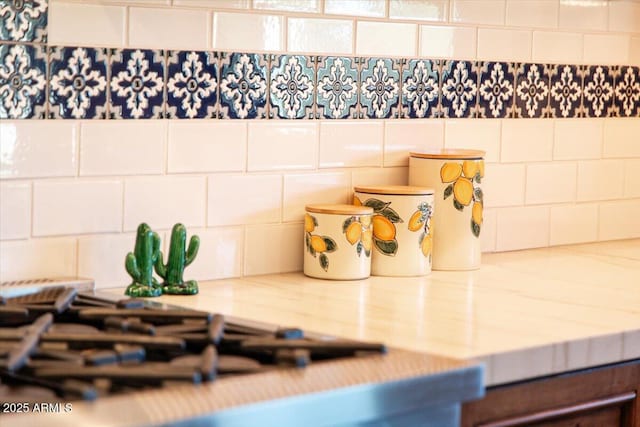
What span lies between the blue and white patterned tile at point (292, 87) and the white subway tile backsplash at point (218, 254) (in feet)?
0.79

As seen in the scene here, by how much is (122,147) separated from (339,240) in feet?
1.40

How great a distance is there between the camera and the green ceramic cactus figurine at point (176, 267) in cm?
182

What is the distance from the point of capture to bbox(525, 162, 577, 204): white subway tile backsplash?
2527 mm

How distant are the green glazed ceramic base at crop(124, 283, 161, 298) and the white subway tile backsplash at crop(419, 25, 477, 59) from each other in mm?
820

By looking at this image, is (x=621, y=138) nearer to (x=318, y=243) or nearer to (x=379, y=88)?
(x=379, y=88)

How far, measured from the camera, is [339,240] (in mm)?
1992

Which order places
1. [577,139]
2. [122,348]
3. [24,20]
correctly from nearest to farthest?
[122,348], [24,20], [577,139]

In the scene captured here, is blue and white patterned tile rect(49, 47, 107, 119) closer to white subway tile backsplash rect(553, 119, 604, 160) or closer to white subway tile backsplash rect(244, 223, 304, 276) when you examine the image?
white subway tile backsplash rect(244, 223, 304, 276)

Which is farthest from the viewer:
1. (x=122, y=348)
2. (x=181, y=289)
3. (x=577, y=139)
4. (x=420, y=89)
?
(x=577, y=139)

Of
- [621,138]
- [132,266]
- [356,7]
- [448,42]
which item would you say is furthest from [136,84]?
[621,138]

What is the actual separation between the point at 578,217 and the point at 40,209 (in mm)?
1385

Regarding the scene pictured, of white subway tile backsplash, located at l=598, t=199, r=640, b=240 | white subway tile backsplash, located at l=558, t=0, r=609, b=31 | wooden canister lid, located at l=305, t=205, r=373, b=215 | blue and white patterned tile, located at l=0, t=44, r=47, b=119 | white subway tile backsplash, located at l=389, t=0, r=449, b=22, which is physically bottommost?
white subway tile backsplash, located at l=598, t=199, r=640, b=240

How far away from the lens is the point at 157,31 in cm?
187

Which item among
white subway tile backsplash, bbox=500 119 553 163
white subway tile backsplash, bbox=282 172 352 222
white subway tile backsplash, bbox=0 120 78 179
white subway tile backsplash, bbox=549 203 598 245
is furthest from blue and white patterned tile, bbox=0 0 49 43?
white subway tile backsplash, bbox=549 203 598 245
